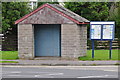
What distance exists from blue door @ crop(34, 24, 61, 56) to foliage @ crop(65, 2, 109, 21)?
49.7ft

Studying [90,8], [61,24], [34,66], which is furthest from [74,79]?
[90,8]

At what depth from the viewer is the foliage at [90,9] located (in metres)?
41.8

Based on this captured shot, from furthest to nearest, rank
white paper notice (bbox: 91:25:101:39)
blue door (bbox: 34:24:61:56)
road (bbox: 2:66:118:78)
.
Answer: blue door (bbox: 34:24:61:56), white paper notice (bbox: 91:25:101:39), road (bbox: 2:66:118:78)

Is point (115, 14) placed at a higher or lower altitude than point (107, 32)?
higher

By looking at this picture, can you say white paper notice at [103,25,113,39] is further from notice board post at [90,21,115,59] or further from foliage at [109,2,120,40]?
foliage at [109,2,120,40]

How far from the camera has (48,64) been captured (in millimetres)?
22750

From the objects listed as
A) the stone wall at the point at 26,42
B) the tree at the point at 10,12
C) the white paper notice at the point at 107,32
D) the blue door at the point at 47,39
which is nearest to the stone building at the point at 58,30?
the stone wall at the point at 26,42

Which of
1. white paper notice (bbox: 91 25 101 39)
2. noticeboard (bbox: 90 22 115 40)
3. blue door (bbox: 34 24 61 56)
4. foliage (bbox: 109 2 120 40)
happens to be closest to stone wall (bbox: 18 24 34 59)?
blue door (bbox: 34 24 61 56)

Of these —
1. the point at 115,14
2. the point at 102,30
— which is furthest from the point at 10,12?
the point at 102,30

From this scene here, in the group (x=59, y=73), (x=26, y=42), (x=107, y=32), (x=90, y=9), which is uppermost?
(x=90, y=9)

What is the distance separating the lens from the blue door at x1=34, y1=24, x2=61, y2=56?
2680 cm

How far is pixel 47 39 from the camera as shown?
88.3 ft

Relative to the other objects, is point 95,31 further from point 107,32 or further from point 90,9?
point 90,9

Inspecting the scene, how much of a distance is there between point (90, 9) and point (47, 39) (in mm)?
16163
